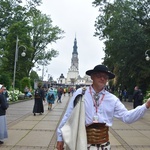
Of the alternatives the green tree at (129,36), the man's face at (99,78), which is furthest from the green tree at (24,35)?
the man's face at (99,78)

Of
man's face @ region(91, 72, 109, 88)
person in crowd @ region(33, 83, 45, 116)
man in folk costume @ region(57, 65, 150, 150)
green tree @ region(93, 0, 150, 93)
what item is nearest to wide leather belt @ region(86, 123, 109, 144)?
man in folk costume @ region(57, 65, 150, 150)

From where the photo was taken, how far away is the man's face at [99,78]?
3.68 meters

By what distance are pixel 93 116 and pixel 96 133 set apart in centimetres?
20

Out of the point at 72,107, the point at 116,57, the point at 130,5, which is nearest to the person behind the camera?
the point at 72,107

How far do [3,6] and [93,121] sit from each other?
116ft

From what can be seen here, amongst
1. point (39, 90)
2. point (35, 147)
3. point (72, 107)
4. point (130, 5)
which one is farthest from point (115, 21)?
point (72, 107)

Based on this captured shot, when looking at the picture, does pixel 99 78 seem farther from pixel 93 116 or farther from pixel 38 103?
pixel 38 103

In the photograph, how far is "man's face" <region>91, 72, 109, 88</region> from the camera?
368 centimetres

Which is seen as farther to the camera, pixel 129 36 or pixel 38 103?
pixel 129 36

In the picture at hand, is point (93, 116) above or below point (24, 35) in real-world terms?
below

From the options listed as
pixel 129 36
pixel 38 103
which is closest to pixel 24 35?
pixel 129 36

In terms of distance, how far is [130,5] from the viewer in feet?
119

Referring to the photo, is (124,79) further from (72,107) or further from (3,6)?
(72,107)

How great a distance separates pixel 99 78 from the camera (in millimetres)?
3713
